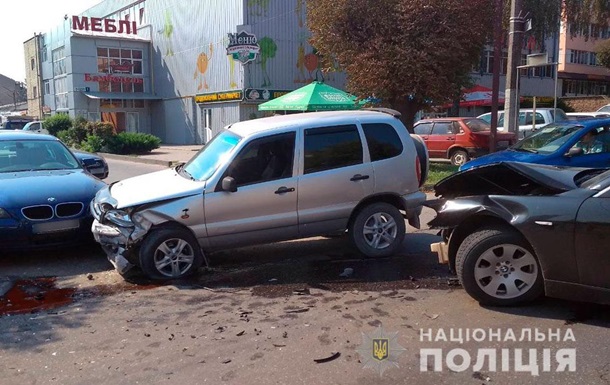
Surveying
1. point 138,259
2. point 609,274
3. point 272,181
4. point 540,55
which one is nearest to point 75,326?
point 138,259

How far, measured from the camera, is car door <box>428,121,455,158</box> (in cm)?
1692

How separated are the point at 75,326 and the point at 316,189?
9.68ft

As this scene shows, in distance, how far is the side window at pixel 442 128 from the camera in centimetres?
1702

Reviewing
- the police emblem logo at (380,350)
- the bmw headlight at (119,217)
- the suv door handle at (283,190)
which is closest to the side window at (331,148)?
the suv door handle at (283,190)

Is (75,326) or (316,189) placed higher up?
(316,189)

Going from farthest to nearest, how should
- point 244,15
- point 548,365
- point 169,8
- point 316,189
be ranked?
point 169,8 < point 244,15 < point 316,189 < point 548,365

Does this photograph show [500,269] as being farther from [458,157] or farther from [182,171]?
[458,157]

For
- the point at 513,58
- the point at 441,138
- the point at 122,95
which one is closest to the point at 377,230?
the point at 513,58

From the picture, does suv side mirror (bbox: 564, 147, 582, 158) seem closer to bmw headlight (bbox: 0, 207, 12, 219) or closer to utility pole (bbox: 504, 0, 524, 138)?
utility pole (bbox: 504, 0, 524, 138)

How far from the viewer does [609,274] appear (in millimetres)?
4250

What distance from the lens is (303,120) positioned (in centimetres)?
670

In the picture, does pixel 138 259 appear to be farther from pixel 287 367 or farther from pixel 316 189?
pixel 287 367

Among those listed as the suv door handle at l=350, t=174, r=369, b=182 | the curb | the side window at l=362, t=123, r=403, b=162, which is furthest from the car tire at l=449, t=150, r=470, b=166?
the suv door handle at l=350, t=174, r=369, b=182

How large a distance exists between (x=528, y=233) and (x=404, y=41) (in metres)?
9.99
